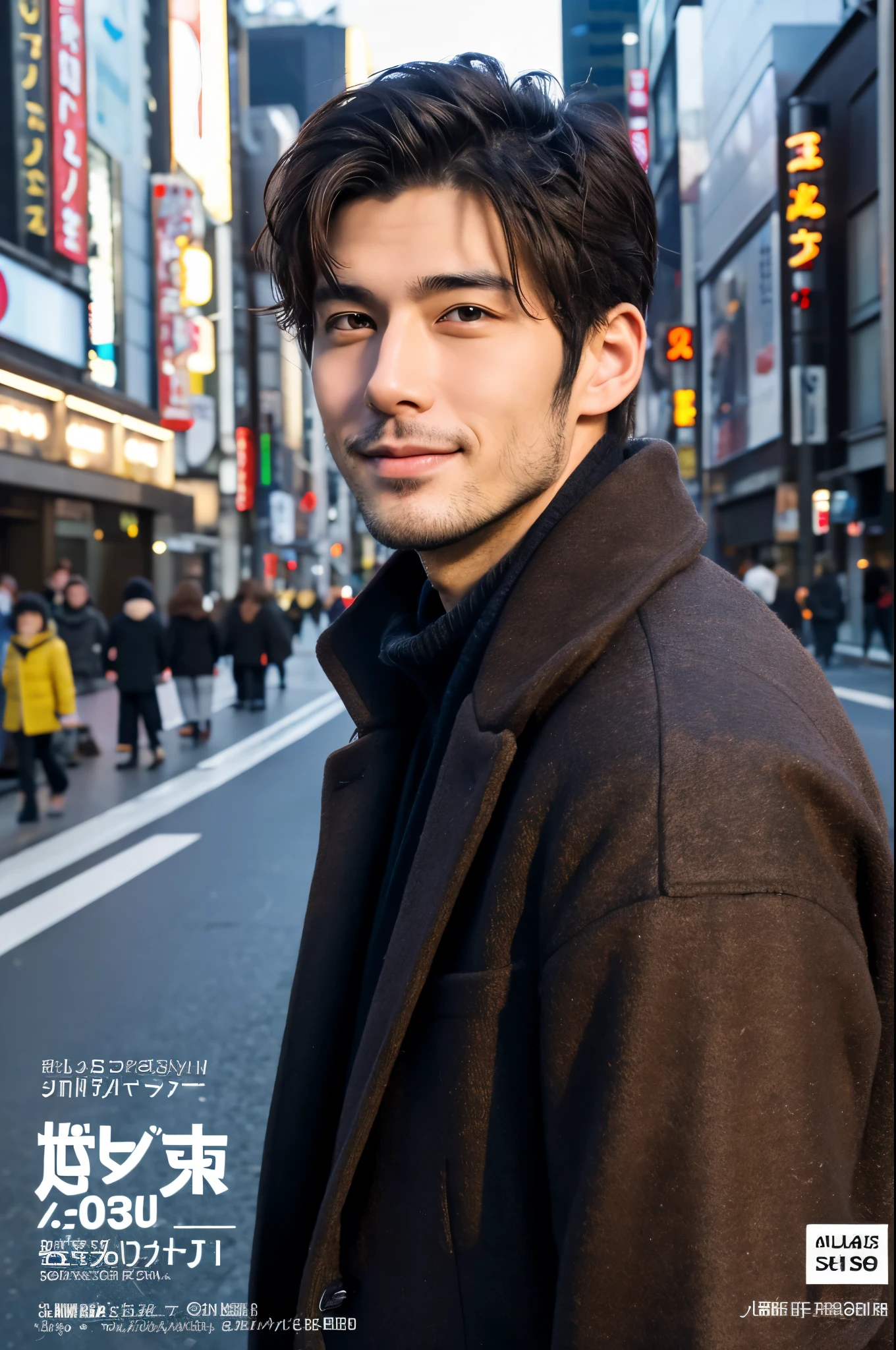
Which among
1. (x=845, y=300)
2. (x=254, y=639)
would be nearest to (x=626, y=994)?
(x=254, y=639)

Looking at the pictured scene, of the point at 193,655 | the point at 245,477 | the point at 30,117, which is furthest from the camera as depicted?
the point at 245,477

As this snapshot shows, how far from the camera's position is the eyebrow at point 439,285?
1006mm

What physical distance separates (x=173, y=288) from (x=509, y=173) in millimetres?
13573

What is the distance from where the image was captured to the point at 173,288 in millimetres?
13641

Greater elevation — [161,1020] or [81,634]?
[81,634]

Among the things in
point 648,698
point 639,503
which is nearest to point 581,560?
point 639,503

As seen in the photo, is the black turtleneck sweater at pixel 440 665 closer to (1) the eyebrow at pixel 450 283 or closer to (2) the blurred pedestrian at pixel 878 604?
(1) the eyebrow at pixel 450 283

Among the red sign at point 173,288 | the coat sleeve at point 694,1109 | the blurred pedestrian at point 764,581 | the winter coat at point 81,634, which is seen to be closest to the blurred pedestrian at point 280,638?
the red sign at point 173,288

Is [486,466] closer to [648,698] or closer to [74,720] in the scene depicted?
[648,698]

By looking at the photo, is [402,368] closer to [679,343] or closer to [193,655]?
[679,343]

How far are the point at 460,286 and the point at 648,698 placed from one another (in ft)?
1.42

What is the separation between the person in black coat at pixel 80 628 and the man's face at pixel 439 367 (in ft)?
30.1

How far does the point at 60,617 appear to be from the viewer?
977 cm

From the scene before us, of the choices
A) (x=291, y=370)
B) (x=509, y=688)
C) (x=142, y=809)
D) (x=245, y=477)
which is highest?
(x=291, y=370)
